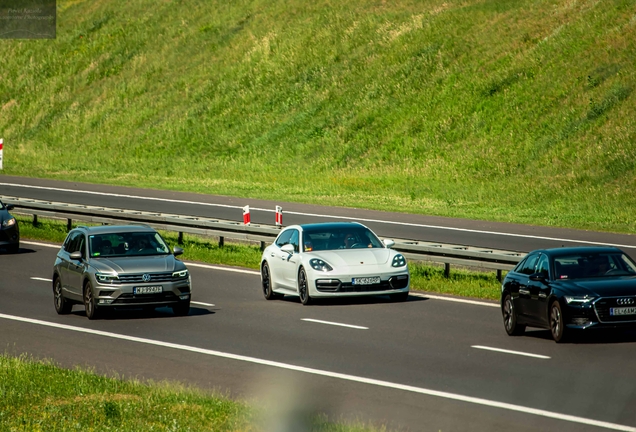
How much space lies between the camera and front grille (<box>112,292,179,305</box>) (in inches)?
719

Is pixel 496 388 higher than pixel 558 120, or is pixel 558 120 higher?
pixel 558 120

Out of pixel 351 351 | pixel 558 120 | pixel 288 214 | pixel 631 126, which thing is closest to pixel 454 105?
pixel 558 120

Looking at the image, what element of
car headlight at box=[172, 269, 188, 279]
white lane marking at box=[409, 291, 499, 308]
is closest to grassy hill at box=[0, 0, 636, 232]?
white lane marking at box=[409, 291, 499, 308]

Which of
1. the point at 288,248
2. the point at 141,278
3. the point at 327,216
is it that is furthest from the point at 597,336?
the point at 327,216

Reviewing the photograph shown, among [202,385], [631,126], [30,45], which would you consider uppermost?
[30,45]

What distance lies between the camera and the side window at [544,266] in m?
15.8

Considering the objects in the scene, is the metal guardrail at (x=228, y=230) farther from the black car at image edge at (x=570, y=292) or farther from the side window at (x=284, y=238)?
the black car at image edge at (x=570, y=292)

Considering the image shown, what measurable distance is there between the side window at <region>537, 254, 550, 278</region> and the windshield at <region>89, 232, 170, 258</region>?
6.66 metres

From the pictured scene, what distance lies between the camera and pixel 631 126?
4116 cm

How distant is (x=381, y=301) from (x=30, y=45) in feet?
212

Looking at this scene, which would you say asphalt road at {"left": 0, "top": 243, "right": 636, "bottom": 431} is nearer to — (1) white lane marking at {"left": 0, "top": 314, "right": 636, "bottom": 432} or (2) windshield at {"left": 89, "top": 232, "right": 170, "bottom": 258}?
(1) white lane marking at {"left": 0, "top": 314, "right": 636, "bottom": 432}

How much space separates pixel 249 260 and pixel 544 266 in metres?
11.8

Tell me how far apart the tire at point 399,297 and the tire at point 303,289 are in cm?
146

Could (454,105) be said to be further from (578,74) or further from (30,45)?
(30,45)
